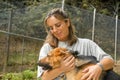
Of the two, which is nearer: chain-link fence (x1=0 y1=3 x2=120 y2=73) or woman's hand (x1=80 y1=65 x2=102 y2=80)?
woman's hand (x1=80 y1=65 x2=102 y2=80)

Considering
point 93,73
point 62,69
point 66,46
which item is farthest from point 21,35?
point 93,73

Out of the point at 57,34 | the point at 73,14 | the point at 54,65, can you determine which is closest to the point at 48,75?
the point at 54,65

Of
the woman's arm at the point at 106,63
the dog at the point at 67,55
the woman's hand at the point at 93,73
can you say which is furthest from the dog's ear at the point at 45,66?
the woman's arm at the point at 106,63

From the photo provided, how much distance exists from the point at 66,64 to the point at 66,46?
342 mm

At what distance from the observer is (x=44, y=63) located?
13.2 ft

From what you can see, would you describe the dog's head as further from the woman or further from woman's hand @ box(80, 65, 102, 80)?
woman's hand @ box(80, 65, 102, 80)

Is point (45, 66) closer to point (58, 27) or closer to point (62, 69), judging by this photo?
point (62, 69)

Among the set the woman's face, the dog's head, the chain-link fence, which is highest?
the woman's face

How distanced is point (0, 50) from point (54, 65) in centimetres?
705

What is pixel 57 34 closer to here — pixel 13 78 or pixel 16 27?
pixel 13 78

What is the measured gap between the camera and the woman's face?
4.23 metres

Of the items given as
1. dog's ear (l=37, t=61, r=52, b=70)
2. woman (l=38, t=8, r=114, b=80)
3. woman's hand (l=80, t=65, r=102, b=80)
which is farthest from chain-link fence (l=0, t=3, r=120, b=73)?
woman's hand (l=80, t=65, r=102, b=80)

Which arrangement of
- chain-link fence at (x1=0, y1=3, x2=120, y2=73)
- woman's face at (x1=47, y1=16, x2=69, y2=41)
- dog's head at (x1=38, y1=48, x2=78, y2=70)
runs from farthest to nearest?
chain-link fence at (x1=0, y1=3, x2=120, y2=73) → woman's face at (x1=47, y1=16, x2=69, y2=41) → dog's head at (x1=38, y1=48, x2=78, y2=70)

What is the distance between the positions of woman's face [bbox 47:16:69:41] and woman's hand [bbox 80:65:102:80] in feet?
1.59
